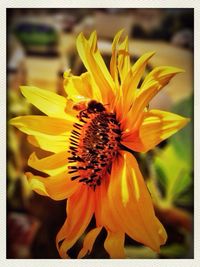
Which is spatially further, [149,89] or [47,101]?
[47,101]

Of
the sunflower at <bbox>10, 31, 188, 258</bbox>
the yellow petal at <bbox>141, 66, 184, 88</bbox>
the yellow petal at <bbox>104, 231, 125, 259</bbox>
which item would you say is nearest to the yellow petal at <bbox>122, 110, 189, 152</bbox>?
the sunflower at <bbox>10, 31, 188, 258</bbox>

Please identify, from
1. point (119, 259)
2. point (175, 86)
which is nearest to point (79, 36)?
point (175, 86)

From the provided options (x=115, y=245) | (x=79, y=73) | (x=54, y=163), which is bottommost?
(x=115, y=245)

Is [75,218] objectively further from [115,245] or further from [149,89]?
[149,89]

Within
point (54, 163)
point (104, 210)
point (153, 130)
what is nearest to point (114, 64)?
point (153, 130)

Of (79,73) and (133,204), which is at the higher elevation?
(79,73)

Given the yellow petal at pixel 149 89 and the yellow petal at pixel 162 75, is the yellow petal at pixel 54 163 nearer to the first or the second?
the yellow petal at pixel 149 89
